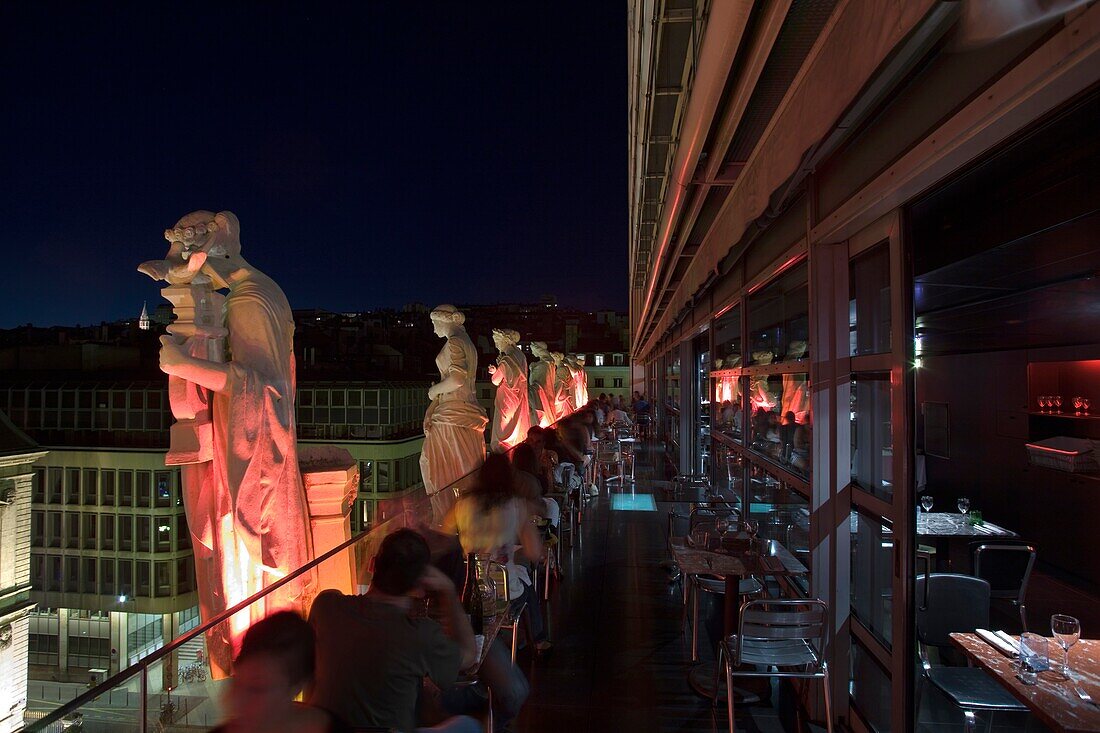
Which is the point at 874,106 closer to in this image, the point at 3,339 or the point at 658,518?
the point at 658,518

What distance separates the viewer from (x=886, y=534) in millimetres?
2902

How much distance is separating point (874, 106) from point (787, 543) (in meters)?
3.50

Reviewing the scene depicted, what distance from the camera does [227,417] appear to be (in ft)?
8.80

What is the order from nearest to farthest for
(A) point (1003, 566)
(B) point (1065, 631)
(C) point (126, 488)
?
(B) point (1065, 631)
(A) point (1003, 566)
(C) point (126, 488)

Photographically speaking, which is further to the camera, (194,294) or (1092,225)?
(1092,225)

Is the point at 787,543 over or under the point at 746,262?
under

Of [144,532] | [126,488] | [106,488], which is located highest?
[126,488]

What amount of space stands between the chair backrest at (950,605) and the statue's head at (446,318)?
3942 mm

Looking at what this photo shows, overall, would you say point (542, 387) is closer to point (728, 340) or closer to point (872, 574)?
point (728, 340)

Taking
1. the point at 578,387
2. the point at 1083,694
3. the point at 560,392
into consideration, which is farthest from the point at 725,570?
the point at 578,387

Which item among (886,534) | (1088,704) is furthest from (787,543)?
(1088,704)

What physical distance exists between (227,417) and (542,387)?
8.22 metres

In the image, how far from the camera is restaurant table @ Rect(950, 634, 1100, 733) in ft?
6.95

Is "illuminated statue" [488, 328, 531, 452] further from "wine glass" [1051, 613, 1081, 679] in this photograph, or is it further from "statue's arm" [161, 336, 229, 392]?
"wine glass" [1051, 613, 1081, 679]
